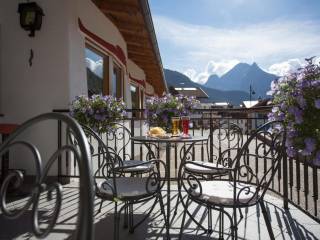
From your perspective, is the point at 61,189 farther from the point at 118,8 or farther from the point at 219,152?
the point at 118,8

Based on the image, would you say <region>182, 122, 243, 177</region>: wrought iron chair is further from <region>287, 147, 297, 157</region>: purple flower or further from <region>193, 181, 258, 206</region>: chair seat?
<region>287, 147, 297, 157</region>: purple flower

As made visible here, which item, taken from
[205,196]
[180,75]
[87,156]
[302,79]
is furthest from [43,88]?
[180,75]

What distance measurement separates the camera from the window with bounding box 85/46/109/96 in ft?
16.5

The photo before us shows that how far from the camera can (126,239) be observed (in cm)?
216

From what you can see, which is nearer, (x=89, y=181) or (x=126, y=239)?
(x=89, y=181)

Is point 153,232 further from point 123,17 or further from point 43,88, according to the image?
point 123,17

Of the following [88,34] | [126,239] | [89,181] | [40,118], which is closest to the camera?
[89,181]

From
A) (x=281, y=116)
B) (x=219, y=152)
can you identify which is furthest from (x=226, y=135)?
(x=281, y=116)

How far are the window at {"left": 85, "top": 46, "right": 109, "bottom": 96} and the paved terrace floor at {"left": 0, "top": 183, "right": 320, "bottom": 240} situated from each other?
2.64 m

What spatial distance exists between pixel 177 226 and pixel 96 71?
12.1 feet

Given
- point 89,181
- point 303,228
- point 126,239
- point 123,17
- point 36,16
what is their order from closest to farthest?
point 89,181 < point 126,239 < point 303,228 < point 36,16 < point 123,17

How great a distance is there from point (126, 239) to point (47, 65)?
2.64m

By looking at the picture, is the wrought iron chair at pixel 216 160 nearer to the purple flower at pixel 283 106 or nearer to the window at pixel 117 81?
the purple flower at pixel 283 106

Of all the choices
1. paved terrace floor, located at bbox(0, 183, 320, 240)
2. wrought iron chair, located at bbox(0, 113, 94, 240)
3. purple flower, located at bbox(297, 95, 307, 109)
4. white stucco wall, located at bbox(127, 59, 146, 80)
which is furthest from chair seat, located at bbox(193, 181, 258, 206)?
white stucco wall, located at bbox(127, 59, 146, 80)
